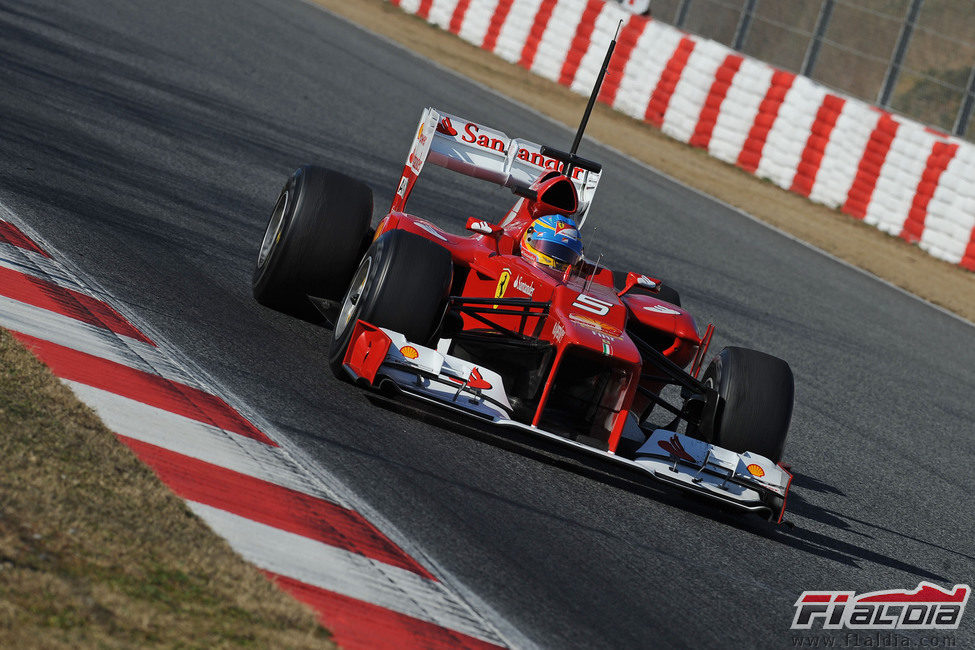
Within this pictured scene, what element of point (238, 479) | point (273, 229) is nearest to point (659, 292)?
point (273, 229)

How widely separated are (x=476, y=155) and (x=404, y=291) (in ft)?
6.29

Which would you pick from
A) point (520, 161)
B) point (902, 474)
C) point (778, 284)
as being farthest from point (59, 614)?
point (778, 284)

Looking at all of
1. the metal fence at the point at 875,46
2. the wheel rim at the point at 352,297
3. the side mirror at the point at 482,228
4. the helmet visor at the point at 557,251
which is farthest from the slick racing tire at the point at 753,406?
the metal fence at the point at 875,46

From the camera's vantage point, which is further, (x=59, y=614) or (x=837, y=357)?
(x=837, y=357)

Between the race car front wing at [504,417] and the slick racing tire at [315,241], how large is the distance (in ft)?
3.58

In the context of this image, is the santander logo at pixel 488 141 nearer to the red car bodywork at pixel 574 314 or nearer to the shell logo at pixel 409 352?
the red car bodywork at pixel 574 314

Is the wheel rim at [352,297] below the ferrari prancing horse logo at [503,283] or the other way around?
below

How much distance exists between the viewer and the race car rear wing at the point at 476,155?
301 inches

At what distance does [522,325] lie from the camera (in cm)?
647

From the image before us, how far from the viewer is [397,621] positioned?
3998mm

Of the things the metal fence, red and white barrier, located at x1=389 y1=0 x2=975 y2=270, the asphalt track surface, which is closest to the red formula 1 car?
the asphalt track surface

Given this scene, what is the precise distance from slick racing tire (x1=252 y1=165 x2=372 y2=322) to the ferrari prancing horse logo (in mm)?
797

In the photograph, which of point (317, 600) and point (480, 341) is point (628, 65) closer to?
point (480, 341)

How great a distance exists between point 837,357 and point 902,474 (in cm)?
279
